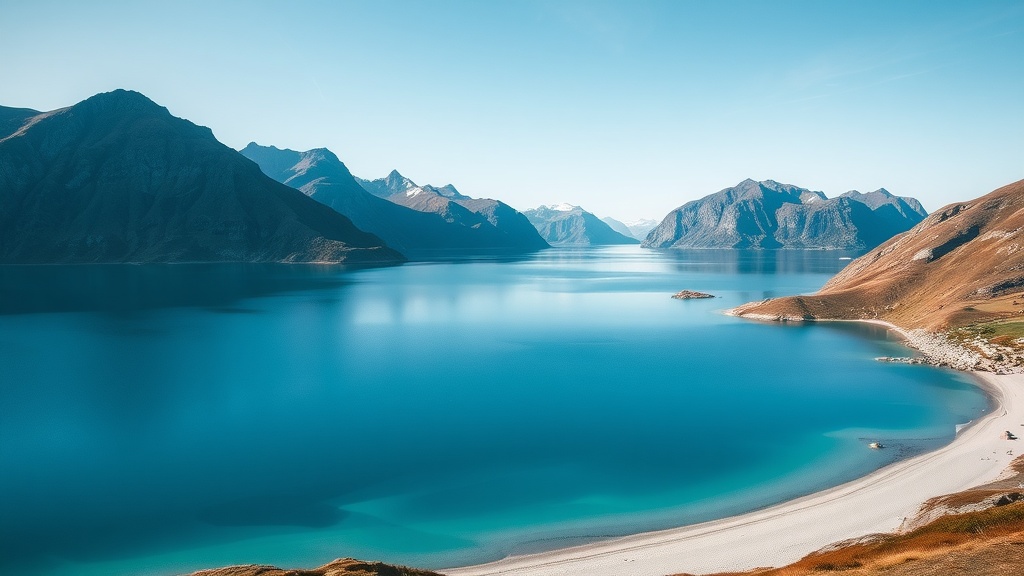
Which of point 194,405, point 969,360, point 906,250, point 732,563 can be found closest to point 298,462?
point 194,405

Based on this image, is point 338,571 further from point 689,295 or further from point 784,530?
point 689,295

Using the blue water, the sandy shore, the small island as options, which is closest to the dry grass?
the sandy shore

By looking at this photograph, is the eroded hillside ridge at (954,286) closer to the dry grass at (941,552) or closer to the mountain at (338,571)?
the dry grass at (941,552)

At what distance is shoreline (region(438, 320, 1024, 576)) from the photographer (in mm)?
35875

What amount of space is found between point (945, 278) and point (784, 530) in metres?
119

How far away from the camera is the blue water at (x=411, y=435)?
1578 inches

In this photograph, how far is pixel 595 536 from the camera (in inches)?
1586

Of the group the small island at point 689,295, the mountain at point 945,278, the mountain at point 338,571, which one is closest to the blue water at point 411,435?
the mountain at point 338,571

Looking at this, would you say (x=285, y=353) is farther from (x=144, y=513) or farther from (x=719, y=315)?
(x=719, y=315)

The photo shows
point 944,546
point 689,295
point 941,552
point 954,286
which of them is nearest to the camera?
point 941,552

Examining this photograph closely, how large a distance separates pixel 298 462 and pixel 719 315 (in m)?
117

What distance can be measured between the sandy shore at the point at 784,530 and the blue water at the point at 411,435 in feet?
6.91

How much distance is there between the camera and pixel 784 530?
39.6m

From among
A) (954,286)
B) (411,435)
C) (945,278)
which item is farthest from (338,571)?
(945,278)
